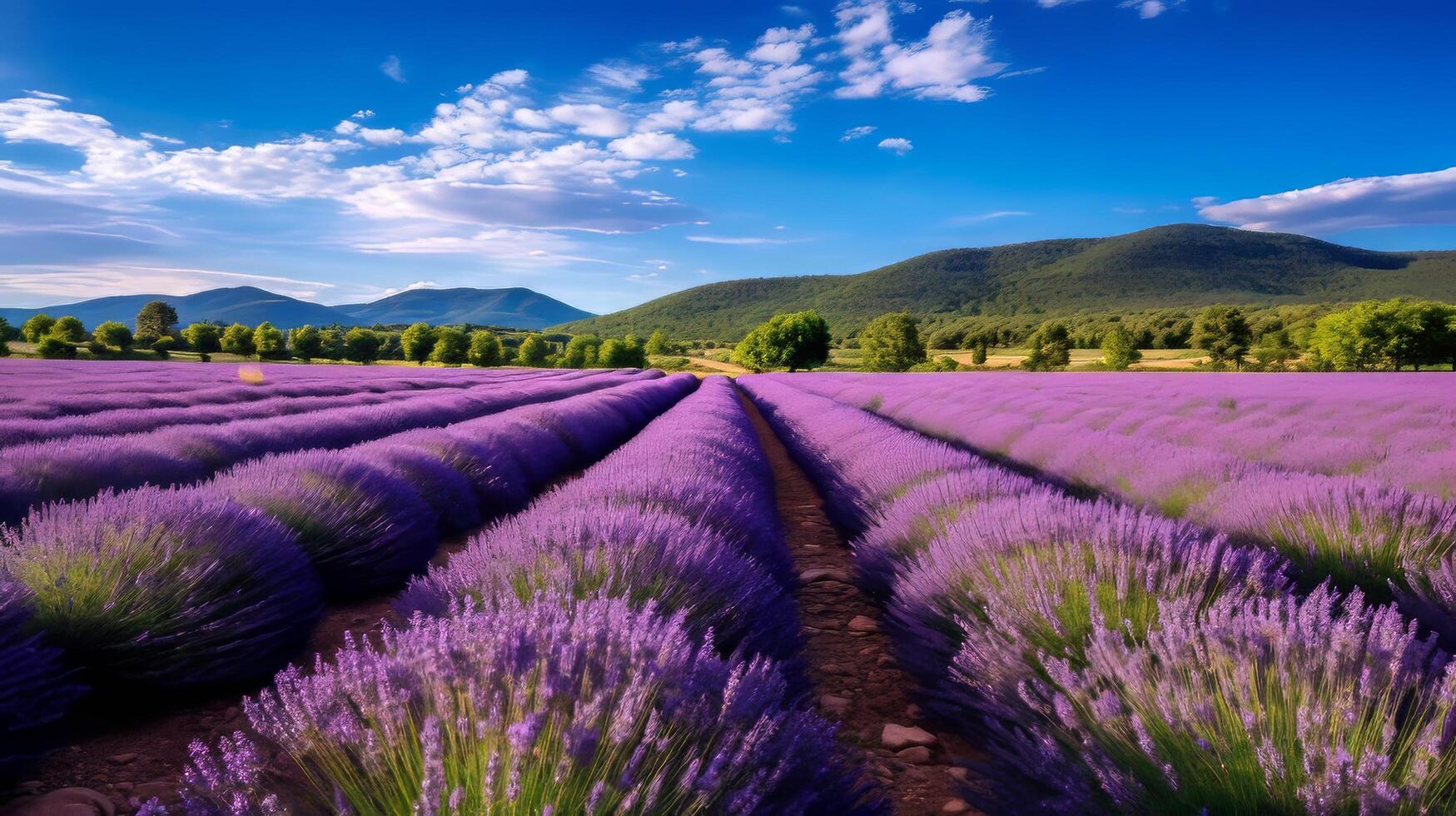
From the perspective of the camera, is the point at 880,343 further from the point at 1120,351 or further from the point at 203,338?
the point at 203,338

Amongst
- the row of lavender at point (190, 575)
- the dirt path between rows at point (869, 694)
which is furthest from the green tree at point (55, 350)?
the dirt path between rows at point (869, 694)

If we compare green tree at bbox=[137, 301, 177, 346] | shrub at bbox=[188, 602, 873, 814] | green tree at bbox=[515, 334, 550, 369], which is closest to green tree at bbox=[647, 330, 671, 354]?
green tree at bbox=[515, 334, 550, 369]

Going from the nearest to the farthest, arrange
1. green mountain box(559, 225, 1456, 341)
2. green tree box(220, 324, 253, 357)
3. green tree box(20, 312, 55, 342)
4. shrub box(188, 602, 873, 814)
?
shrub box(188, 602, 873, 814) → green tree box(20, 312, 55, 342) → green tree box(220, 324, 253, 357) → green mountain box(559, 225, 1456, 341)

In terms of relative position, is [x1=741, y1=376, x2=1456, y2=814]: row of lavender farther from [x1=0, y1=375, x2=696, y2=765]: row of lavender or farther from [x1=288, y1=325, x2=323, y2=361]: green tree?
[x1=288, y1=325, x2=323, y2=361]: green tree

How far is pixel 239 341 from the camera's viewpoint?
204 feet

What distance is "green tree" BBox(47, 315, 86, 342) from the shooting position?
5544 centimetres

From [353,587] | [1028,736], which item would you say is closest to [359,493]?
[353,587]

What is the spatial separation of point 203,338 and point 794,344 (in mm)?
56295

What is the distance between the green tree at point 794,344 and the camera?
56219 mm

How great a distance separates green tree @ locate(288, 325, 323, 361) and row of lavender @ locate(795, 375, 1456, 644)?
7000 cm

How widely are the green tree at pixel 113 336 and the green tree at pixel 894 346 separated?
207 feet

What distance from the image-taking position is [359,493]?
369 cm

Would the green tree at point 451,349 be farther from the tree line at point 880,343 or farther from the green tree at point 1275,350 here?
the green tree at point 1275,350

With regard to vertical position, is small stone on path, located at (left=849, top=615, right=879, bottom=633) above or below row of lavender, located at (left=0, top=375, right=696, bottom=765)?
below
